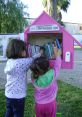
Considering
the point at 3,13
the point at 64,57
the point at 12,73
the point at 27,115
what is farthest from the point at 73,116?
the point at 3,13

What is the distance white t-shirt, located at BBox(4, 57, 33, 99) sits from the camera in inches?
181

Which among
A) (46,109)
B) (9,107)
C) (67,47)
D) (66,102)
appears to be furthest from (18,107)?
(66,102)

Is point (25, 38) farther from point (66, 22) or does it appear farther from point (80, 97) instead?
point (66, 22)

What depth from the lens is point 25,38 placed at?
509 cm

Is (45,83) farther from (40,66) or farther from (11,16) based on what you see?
(11,16)

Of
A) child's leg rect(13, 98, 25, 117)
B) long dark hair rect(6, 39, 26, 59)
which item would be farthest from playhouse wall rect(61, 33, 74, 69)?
child's leg rect(13, 98, 25, 117)

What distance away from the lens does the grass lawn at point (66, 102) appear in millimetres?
6559

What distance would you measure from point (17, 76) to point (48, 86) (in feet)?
1.39

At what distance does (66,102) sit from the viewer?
24.4 feet

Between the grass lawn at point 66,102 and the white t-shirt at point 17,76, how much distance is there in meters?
1.78

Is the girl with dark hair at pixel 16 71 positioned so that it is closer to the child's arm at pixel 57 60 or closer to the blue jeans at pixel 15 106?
the blue jeans at pixel 15 106

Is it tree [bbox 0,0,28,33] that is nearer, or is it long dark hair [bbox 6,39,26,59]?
long dark hair [bbox 6,39,26,59]

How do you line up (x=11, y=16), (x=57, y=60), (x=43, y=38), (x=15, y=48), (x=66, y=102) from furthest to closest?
1. (x=11, y=16)
2. (x=66, y=102)
3. (x=43, y=38)
4. (x=57, y=60)
5. (x=15, y=48)

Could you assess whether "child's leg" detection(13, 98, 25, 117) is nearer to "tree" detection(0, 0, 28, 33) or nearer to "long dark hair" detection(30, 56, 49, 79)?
"long dark hair" detection(30, 56, 49, 79)
